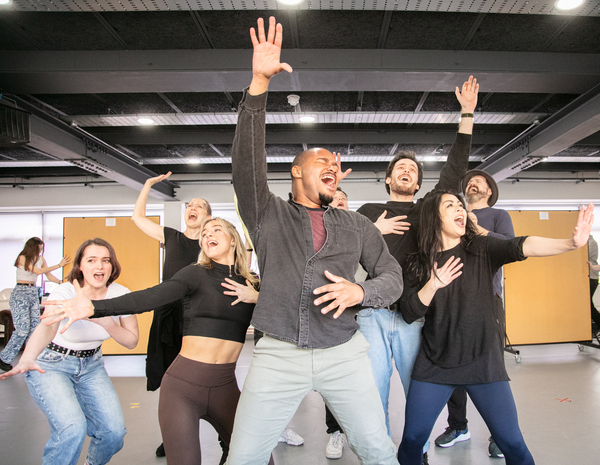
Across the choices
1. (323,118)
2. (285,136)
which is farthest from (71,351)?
(285,136)

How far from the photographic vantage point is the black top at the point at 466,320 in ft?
5.60

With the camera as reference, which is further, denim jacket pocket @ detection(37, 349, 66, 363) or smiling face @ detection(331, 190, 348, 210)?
smiling face @ detection(331, 190, 348, 210)

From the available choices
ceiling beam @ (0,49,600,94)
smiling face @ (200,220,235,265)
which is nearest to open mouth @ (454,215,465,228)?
smiling face @ (200,220,235,265)

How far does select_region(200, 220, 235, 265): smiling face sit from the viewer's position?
6.77 feet

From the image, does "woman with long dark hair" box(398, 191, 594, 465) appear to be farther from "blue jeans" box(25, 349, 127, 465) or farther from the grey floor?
"blue jeans" box(25, 349, 127, 465)

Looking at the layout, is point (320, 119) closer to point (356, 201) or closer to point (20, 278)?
point (356, 201)

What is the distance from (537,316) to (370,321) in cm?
494

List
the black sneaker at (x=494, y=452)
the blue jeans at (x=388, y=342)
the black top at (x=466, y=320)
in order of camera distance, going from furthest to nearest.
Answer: the black sneaker at (x=494, y=452)
the blue jeans at (x=388, y=342)
the black top at (x=466, y=320)

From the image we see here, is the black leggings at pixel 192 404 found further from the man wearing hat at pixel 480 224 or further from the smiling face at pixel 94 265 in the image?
the man wearing hat at pixel 480 224

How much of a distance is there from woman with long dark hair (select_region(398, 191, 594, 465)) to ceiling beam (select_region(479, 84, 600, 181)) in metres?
3.54

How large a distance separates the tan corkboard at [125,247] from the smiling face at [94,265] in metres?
3.75

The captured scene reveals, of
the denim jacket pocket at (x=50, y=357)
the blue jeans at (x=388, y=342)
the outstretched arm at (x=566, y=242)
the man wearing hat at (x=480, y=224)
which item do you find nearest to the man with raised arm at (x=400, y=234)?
the blue jeans at (x=388, y=342)

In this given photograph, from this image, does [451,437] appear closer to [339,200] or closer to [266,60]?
[339,200]

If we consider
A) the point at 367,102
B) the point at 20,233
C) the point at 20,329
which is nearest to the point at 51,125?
the point at 20,329
